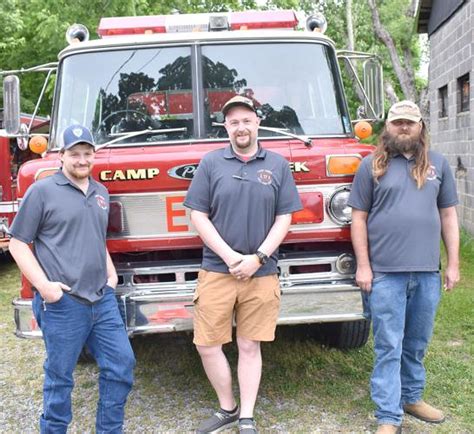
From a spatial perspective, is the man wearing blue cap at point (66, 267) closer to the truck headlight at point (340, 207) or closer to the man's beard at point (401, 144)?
the truck headlight at point (340, 207)

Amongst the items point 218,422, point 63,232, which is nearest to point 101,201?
point 63,232

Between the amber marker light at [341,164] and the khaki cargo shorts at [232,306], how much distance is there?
2.41 ft

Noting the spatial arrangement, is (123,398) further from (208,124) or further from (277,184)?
(208,124)

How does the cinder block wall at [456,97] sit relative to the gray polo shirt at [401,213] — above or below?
above

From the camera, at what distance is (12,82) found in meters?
4.38

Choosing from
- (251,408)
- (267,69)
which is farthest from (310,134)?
(251,408)

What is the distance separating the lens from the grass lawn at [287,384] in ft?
12.6

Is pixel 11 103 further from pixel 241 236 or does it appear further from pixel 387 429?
pixel 387 429

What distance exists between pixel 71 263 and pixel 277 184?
3.82ft

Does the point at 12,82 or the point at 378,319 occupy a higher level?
the point at 12,82

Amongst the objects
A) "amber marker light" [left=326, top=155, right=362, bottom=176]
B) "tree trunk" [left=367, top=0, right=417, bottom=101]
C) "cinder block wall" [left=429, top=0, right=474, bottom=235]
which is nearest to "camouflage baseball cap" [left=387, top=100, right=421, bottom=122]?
Result: "amber marker light" [left=326, top=155, right=362, bottom=176]

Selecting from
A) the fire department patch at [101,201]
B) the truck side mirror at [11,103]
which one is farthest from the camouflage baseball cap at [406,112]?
the truck side mirror at [11,103]

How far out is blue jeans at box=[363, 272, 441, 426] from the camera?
3398 mm

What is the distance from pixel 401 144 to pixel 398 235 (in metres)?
0.50
